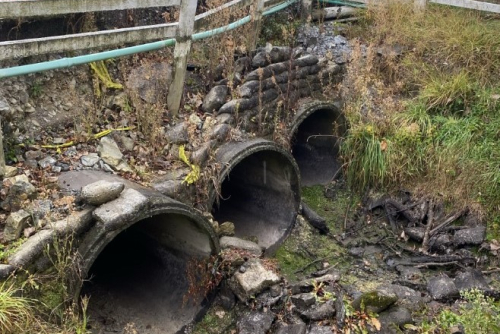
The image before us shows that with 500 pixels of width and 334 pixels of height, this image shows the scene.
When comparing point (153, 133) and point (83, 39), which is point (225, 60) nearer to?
point (153, 133)

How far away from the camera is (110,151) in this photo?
201 inches

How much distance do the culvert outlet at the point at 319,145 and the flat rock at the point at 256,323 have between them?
294 cm

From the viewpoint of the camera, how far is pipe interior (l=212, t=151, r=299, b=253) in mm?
6668

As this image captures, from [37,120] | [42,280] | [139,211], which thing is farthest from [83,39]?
[42,280]

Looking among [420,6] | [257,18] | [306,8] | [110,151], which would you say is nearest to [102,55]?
[110,151]

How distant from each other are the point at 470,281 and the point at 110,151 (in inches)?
150

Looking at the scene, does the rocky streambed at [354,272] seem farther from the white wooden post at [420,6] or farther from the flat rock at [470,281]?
the white wooden post at [420,6]

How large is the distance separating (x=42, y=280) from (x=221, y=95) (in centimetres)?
286

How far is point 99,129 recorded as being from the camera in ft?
17.4

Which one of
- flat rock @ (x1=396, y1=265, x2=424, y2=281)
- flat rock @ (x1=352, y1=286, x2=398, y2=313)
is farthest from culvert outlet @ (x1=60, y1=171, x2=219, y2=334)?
flat rock @ (x1=396, y1=265, x2=424, y2=281)

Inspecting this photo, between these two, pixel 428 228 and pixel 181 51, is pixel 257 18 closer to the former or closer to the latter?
pixel 181 51

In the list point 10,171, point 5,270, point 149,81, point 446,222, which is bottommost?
point 446,222

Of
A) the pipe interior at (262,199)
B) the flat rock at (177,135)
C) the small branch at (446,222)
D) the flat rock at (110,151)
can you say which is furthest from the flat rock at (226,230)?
the small branch at (446,222)

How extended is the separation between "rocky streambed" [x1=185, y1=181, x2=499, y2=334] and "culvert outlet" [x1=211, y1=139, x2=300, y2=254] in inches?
8.5
